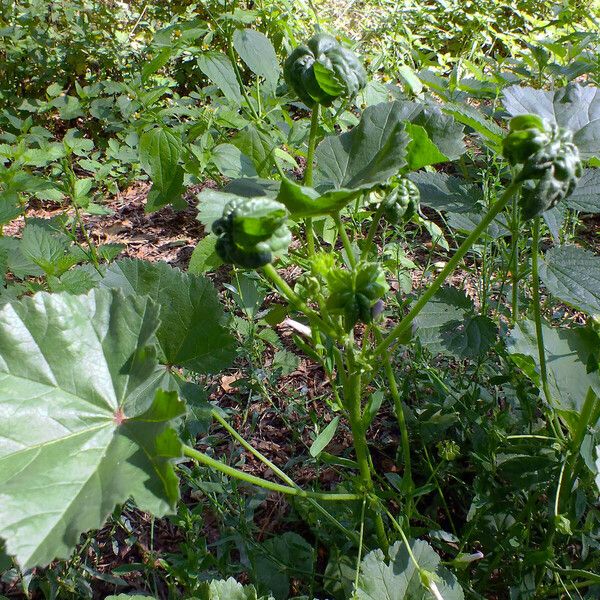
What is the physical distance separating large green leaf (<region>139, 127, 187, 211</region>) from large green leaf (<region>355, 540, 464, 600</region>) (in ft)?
3.84

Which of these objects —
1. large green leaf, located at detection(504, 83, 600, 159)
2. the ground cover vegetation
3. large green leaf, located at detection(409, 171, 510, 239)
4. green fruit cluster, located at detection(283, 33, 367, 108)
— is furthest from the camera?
large green leaf, located at detection(409, 171, 510, 239)

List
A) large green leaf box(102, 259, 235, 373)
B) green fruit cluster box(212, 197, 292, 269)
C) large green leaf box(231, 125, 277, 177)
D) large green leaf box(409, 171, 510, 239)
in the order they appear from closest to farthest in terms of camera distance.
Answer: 1. green fruit cluster box(212, 197, 292, 269)
2. large green leaf box(102, 259, 235, 373)
3. large green leaf box(409, 171, 510, 239)
4. large green leaf box(231, 125, 277, 177)

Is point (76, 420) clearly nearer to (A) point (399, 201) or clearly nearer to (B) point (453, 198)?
(A) point (399, 201)

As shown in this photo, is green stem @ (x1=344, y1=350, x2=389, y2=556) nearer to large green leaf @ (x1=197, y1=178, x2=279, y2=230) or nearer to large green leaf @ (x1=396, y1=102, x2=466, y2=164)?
large green leaf @ (x1=197, y1=178, x2=279, y2=230)

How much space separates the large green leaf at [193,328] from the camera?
4.31 feet

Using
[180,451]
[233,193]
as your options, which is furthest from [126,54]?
[180,451]

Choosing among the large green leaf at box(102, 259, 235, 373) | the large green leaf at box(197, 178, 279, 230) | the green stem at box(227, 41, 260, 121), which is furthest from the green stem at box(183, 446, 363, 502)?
the green stem at box(227, 41, 260, 121)

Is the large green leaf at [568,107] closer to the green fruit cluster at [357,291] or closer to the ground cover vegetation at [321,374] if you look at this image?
the ground cover vegetation at [321,374]

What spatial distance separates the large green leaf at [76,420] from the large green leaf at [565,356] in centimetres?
81

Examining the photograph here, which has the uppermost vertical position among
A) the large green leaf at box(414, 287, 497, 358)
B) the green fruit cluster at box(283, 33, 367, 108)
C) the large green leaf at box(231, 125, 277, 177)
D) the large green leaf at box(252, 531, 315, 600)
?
the green fruit cluster at box(283, 33, 367, 108)

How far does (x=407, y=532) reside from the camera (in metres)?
1.36

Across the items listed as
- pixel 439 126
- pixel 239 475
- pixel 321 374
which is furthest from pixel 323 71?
pixel 321 374

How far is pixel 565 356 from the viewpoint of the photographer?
1430 mm

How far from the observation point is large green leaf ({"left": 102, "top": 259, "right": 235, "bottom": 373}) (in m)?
1.31
